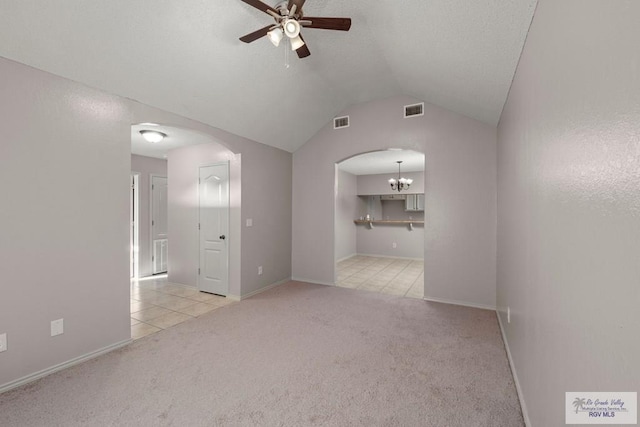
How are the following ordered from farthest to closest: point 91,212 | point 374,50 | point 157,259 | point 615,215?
point 157,259, point 374,50, point 91,212, point 615,215

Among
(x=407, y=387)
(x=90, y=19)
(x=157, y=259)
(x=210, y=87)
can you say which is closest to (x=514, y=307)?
(x=407, y=387)

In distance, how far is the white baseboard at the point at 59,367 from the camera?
2.11 metres

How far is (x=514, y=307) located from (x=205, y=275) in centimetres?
440

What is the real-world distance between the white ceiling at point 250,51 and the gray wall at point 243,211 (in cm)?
72

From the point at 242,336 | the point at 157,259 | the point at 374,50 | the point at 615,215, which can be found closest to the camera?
the point at 615,215

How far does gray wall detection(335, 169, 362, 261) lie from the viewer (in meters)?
7.65

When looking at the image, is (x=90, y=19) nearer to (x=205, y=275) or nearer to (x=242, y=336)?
(x=242, y=336)

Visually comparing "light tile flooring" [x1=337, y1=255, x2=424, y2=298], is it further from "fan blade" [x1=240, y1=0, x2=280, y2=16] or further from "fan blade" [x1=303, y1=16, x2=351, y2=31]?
"fan blade" [x1=240, y1=0, x2=280, y2=16]

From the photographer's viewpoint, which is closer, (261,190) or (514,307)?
(514,307)

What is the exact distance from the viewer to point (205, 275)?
4.68 metres

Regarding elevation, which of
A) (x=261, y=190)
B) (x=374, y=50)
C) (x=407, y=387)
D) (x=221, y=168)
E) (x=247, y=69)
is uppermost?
(x=374, y=50)

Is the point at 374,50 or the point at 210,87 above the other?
the point at 374,50

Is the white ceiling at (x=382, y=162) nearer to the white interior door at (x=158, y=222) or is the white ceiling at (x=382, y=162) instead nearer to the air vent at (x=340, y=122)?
the air vent at (x=340, y=122)

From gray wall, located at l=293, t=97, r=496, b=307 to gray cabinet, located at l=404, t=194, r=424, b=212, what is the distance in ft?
13.3
